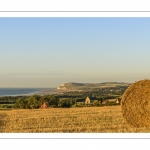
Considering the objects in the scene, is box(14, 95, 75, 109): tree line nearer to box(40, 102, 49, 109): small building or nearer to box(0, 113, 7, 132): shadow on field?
box(40, 102, 49, 109): small building

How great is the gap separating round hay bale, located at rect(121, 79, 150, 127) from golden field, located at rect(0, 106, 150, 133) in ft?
0.59

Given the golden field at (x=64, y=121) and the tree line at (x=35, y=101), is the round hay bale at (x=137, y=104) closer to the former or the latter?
the golden field at (x=64, y=121)

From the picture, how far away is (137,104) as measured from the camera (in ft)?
25.1

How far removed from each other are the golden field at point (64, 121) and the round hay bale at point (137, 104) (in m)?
0.18

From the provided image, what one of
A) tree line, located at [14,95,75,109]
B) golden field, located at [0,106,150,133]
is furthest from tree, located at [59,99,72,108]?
golden field, located at [0,106,150,133]

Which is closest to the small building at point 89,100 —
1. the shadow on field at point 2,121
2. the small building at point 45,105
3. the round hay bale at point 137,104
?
the small building at point 45,105

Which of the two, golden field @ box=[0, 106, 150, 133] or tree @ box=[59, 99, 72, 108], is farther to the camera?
tree @ box=[59, 99, 72, 108]

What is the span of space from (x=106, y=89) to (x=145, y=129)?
4.28 meters

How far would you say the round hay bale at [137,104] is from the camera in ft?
24.7

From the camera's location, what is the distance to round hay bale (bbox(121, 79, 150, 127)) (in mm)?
7535

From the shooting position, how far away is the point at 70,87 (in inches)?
412
